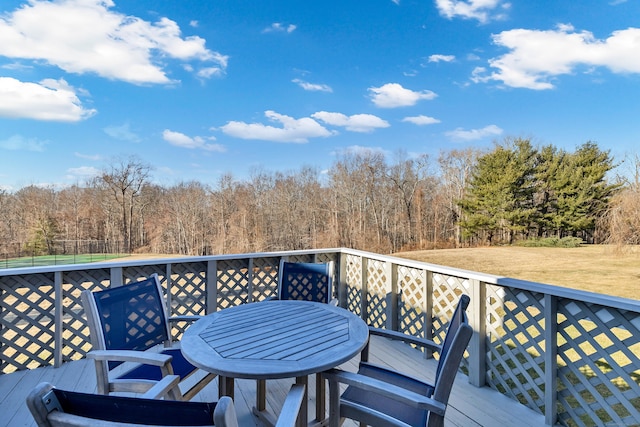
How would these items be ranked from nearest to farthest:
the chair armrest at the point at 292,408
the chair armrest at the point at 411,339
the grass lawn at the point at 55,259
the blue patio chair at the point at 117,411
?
the blue patio chair at the point at 117,411
the chair armrest at the point at 292,408
the chair armrest at the point at 411,339
the grass lawn at the point at 55,259

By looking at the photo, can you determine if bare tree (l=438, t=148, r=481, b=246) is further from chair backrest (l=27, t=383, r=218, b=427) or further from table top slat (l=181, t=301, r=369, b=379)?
chair backrest (l=27, t=383, r=218, b=427)

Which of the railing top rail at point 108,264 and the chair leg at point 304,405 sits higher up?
the railing top rail at point 108,264

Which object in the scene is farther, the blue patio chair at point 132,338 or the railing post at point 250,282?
the railing post at point 250,282

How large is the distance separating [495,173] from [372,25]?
12561 millimetres

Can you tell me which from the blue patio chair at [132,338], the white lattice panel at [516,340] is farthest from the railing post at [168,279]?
the white lattice panel at [516,340]

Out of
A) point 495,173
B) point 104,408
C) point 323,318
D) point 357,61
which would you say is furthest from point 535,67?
point 104,408

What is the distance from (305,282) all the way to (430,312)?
131 centimetres

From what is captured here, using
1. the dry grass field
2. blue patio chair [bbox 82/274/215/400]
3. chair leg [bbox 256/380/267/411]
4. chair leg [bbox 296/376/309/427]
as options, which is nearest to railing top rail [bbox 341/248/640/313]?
chair leg [bbox 296/376/309/427]

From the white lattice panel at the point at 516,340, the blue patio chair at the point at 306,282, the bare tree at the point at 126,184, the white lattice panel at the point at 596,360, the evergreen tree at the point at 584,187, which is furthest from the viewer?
the evergreen tree at the point at 584,187

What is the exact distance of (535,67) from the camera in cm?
1675

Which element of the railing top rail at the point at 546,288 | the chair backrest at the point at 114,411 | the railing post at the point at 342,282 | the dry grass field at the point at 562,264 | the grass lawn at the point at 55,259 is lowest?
the dry grass field at the point at 562,264

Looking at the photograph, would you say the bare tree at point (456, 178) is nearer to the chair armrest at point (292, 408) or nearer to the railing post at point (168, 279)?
the railing post at point (168, 279)

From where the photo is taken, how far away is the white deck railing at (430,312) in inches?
77.6

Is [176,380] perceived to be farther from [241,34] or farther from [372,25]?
[372,25]
